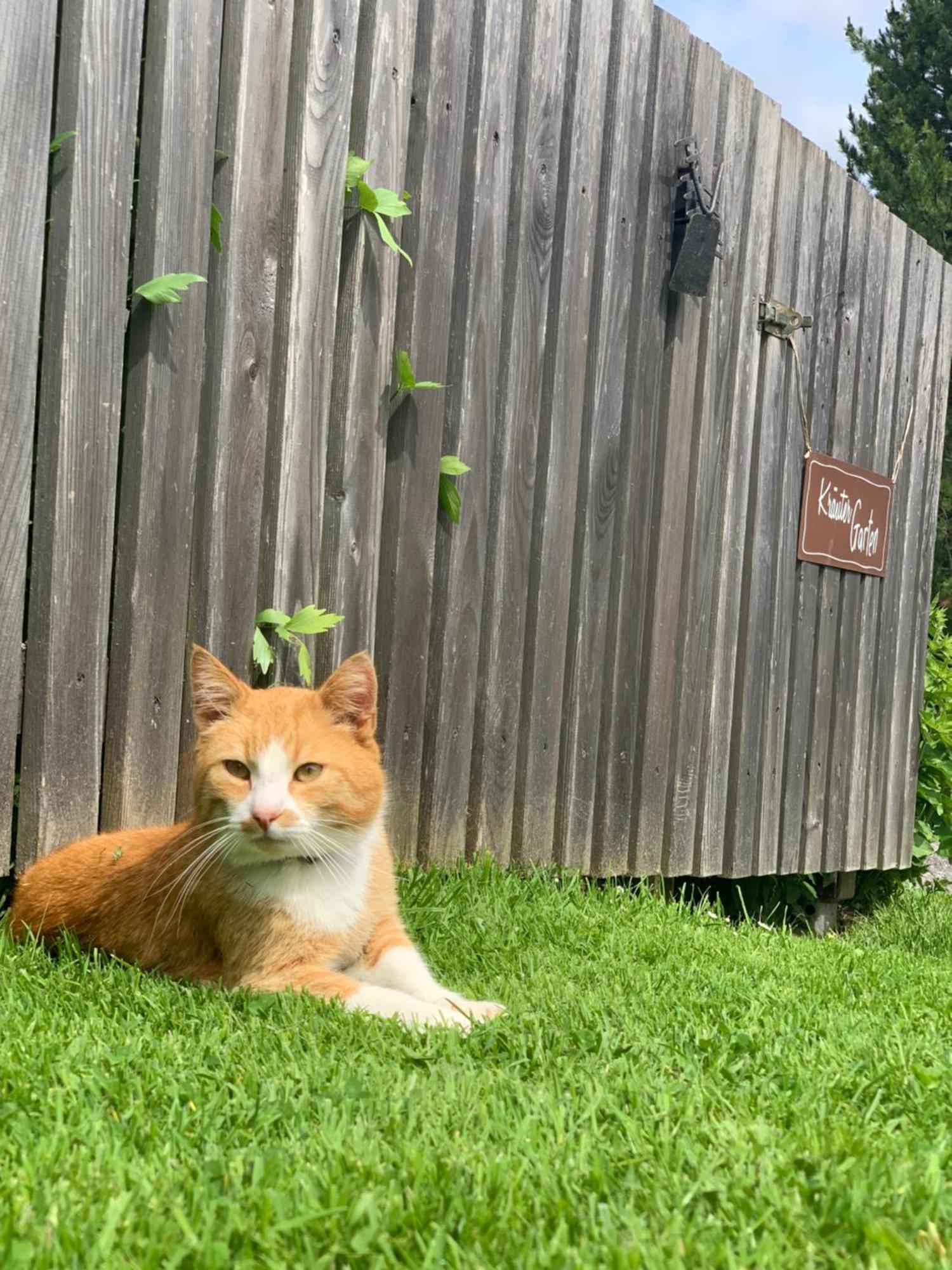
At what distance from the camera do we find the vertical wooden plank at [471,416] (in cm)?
381

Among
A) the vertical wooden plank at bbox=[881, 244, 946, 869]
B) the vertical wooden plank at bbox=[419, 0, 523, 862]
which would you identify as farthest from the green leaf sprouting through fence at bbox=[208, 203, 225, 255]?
the vertical wooden plank at bbox=[881, 244, 946, 869]

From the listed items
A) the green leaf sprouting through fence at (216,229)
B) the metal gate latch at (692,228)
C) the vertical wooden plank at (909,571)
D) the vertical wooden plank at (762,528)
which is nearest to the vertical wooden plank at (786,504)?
the vertical wooden plank at (762,528)

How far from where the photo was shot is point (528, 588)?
4.16 metres

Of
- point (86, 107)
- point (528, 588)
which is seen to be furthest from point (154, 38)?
point (528, 588)

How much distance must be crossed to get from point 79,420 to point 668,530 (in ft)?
8.34

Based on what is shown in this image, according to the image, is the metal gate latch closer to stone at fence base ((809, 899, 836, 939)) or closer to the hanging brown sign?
the hanging brown sign

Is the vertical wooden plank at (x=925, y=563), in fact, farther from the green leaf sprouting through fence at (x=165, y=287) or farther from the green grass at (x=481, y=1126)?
the green leaf sprouting through fence at (x=165, y=287)

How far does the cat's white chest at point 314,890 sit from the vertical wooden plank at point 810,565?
3368 millimetres

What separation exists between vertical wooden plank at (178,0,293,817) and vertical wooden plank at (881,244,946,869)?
13.4 feet

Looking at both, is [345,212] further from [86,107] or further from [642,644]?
[642,644]

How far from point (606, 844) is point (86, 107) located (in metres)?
2.99

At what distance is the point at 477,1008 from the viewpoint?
96.2 inches

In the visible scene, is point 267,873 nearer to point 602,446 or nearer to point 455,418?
point 455,418

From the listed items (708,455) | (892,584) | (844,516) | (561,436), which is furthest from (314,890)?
(892,584)
